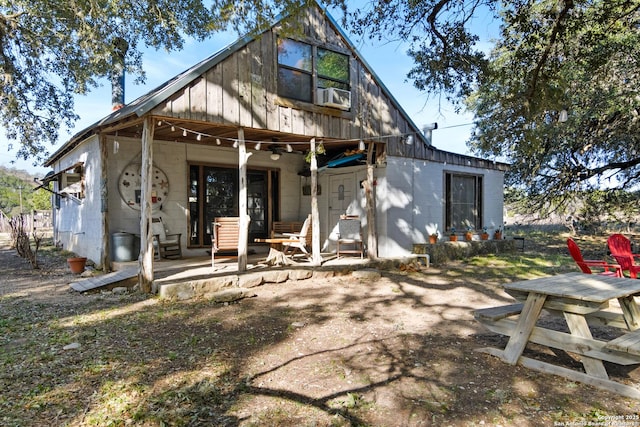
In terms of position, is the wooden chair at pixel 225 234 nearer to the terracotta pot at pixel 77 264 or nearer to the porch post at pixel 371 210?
the terracotta pot at pixel 77 264

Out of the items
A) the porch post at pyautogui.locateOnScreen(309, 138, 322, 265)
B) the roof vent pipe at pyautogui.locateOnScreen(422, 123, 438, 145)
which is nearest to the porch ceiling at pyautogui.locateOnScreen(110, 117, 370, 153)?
the porch post at pyautogui.locateOnScreen(309, 138, 322, 265)

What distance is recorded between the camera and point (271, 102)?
6875mm

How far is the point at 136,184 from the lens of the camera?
7727 millimetres

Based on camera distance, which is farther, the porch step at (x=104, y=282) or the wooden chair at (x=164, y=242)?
the wooden chair at (x=164, y=242)

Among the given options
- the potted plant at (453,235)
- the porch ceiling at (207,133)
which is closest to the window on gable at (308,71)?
the porch ceiling at (207,133)

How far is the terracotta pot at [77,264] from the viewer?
280 inches

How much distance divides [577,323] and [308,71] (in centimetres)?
616

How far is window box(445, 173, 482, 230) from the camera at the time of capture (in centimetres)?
1001

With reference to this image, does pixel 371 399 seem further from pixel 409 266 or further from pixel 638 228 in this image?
pixel 638 228

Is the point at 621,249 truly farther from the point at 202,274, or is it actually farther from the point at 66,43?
the point at 66,43

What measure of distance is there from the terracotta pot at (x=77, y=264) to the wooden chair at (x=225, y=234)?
2733mm

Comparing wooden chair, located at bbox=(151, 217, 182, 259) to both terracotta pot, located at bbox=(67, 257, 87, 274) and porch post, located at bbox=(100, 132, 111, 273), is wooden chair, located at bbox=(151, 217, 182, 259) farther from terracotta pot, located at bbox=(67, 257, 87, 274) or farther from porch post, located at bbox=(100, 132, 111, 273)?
terracotta pot, located at bbox=(67, 257, 87, 274)

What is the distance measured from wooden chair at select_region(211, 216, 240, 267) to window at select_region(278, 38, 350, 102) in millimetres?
2546

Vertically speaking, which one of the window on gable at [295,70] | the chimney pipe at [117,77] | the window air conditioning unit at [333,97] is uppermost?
the chimney pipe at [117,77]
